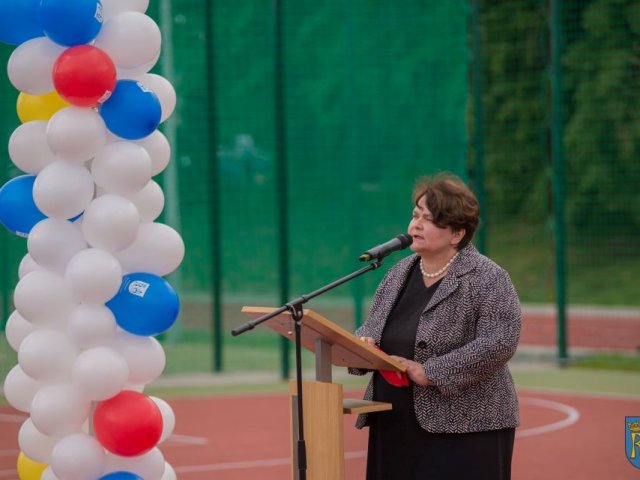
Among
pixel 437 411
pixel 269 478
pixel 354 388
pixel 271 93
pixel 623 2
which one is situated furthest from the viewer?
pixel 623 2

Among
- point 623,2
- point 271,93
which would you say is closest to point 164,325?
point 271,93

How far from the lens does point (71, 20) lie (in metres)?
5.72

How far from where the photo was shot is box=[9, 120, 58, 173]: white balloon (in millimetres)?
6047

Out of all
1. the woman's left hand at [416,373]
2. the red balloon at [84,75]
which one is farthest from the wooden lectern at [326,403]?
the red balloon at [84,75]

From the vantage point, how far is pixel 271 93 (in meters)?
13.8

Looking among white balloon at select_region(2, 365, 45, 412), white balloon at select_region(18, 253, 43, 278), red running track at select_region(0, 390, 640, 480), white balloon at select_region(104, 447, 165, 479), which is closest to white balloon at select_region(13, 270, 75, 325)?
white balloon at select_region(18, 253, 43, 278)

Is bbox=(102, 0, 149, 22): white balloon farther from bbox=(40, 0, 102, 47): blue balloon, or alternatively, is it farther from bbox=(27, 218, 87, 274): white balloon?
bbox=(27, 218, 87, 274): white balloon

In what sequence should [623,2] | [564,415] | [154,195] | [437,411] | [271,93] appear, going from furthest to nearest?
1. [623,2]
2. [271,93]
3. [564,415]
4. [154,195]
5. [437,411]

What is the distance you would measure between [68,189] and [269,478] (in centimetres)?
377

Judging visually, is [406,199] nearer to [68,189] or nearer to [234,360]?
[234,360]

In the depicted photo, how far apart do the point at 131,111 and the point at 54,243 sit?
715 millimetres

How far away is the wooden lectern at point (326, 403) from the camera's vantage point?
5.14 m

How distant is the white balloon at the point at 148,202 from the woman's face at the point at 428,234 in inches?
54.8

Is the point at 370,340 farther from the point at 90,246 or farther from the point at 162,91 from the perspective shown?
the point at 162,91
